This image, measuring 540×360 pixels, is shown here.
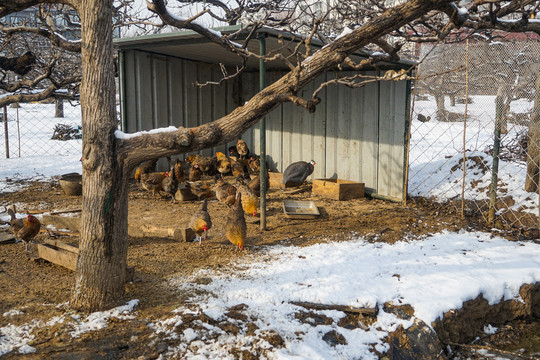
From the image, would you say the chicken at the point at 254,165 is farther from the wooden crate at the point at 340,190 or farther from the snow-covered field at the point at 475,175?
the snow-covered field at the point at 475,175

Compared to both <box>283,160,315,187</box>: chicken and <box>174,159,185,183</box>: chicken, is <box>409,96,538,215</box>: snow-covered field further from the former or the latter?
<box>174,159,185,183</box>: chicken

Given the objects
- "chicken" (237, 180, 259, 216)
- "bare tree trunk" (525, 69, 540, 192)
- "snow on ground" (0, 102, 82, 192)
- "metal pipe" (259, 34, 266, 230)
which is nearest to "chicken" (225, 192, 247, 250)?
"metal pipe" (259, 34, 266, 230)

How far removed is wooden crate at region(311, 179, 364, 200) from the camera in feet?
29.5

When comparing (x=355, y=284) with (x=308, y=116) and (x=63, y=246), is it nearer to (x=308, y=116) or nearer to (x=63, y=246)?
(x=63, y=246)

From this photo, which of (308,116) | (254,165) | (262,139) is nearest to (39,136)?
(254,165)

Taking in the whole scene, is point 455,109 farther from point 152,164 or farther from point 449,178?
point 152,164

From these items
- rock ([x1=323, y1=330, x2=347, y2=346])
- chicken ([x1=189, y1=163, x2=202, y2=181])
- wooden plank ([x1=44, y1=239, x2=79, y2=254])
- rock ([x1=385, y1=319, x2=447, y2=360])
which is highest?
chicken ([x1=189, y1=163, x2=202, y2=181])

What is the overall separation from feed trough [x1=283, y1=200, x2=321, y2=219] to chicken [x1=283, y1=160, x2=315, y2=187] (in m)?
1.74

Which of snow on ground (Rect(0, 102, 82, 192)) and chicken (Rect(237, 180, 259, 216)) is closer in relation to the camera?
chicken (Rect(237, 180, 259, 216))

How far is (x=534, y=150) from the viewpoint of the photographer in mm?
7422

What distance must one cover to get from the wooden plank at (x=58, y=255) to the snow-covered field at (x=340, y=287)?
2.98 ft

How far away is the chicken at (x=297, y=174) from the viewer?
32.4 ft

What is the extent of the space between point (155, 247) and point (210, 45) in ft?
13.9

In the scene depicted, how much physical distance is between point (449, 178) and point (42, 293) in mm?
7923
